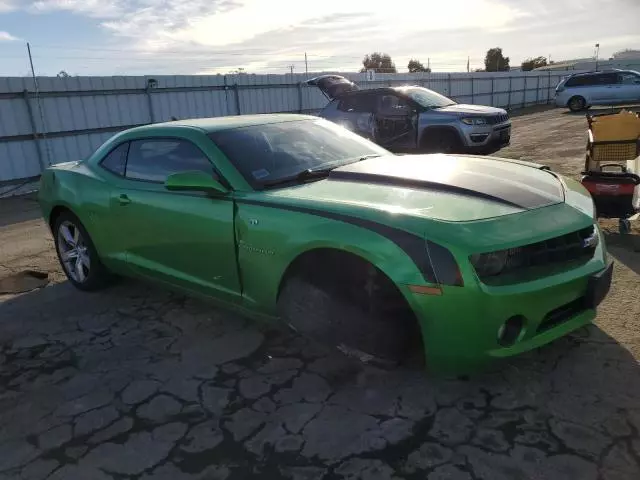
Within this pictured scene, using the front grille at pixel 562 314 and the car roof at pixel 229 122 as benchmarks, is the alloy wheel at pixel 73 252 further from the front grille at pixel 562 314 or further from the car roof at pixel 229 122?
the front grille at pixel 562 314

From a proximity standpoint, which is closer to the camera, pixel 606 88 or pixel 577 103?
pixel 606 88

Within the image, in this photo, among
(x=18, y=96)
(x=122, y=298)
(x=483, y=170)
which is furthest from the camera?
(x=18, y=96)

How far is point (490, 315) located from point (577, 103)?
24.2 m

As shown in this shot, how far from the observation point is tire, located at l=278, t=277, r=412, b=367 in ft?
9.39

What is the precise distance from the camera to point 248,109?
1501 cm

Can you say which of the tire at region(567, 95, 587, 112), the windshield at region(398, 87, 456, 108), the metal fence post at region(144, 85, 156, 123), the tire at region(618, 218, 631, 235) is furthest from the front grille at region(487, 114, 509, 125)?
the tire at region(567, 95, 587, 112)

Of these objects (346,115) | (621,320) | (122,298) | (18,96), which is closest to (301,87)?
(346,115)

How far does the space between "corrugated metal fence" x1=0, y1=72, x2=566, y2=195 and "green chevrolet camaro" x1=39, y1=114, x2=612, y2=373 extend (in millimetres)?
7224

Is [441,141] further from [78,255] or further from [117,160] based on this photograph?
[78,255]

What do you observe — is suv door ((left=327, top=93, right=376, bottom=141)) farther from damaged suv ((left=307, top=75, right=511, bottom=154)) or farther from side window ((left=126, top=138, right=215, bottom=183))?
side window ((left=126, top=138, right=215, bottom=183))

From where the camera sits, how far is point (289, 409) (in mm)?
2865

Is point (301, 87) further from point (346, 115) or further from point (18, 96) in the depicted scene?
point (18, 96)

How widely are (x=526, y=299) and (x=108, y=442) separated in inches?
85.5

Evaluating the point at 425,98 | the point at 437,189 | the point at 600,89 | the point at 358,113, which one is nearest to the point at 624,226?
the point at 437,189
